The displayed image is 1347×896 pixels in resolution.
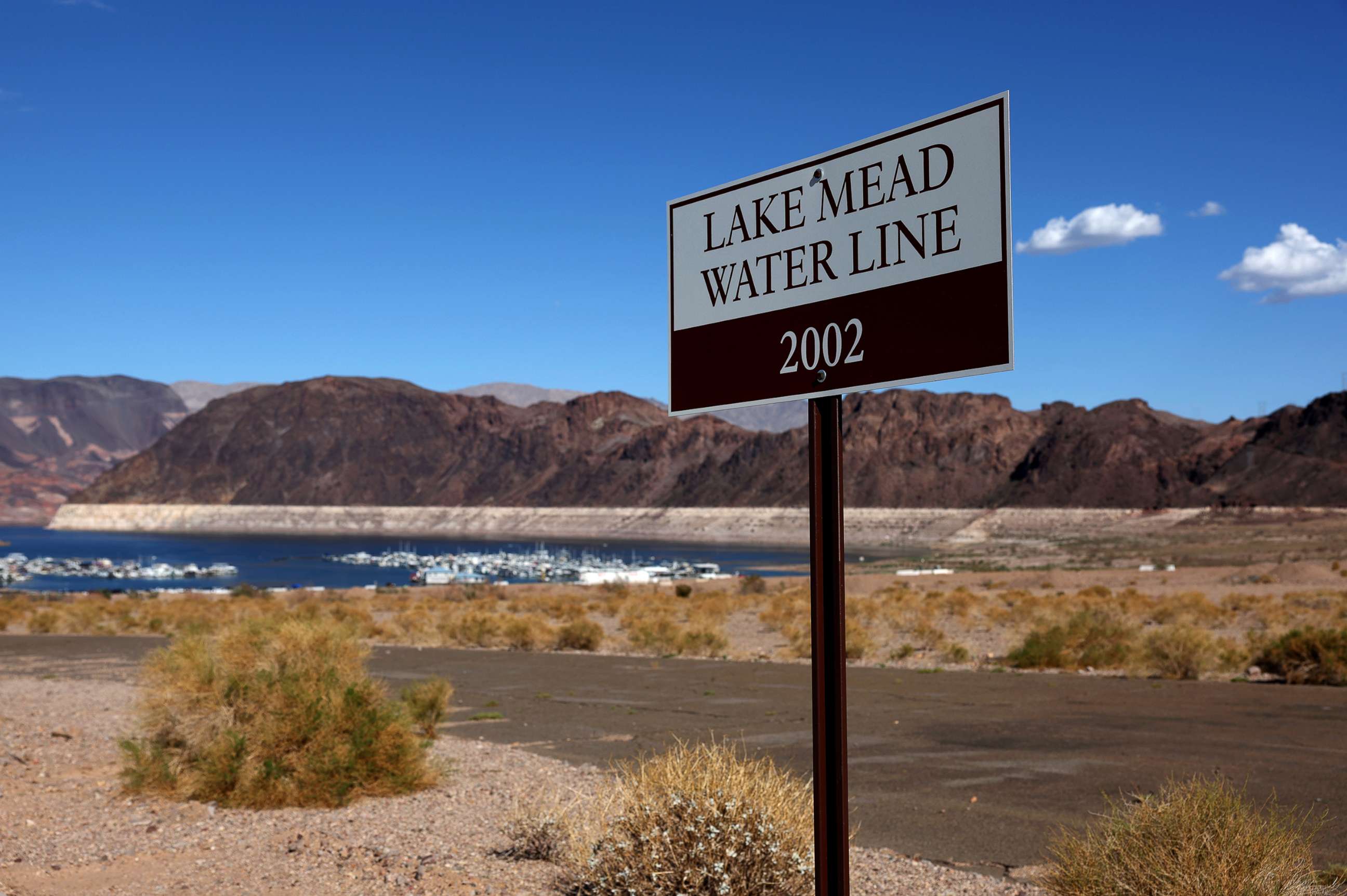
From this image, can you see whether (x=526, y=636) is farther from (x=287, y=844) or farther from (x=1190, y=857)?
(x=1190, y=857)

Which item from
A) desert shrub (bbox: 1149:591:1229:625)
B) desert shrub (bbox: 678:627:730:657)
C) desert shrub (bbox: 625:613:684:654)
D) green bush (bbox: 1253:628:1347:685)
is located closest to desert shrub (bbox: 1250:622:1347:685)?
green bush (bbox: 1253:628:1347:685)

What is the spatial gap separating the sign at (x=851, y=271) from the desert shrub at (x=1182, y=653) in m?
16.4

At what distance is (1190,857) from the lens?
484 centimetres

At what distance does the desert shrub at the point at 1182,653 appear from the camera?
59.2 feet

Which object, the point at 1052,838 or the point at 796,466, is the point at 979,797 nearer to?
the point at 1052,838

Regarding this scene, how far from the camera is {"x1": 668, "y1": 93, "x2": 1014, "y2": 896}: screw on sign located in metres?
3.20

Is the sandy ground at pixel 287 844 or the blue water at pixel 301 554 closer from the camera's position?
the sandy ground at pixel 287 844

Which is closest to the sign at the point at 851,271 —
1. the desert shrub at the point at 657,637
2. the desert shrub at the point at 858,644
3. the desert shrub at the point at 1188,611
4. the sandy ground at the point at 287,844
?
the sandy ground at the point at 287,844

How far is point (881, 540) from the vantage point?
13650cm

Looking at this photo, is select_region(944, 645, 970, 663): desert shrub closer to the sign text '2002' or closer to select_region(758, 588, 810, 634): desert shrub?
select_region(758, 588, 810, 634): desert shrub

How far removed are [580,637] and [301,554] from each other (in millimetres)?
131697

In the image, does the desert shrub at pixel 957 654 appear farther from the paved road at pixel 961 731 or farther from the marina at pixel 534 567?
the marina at pixel 534 567

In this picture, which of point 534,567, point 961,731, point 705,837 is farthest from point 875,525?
point 705,837

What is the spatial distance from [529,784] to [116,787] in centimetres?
340
